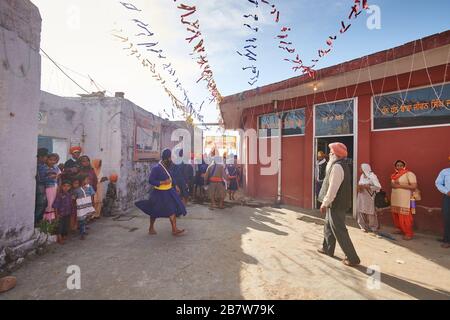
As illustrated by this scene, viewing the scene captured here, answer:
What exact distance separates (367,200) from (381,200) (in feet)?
1.03

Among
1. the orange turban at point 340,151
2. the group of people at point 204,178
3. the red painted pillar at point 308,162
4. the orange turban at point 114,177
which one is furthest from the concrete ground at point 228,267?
Answer: the red painted pillar at point 308,162

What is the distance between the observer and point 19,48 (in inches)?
147

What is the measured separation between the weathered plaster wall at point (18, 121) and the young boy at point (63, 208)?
639mm

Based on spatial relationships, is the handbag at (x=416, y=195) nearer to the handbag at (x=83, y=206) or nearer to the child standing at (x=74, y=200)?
the handbag at (x=83, y=206)

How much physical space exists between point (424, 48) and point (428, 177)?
276cm

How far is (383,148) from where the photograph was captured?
6551 millimetres

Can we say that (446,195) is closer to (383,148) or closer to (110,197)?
(383,148)

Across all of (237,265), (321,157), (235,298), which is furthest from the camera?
(321,157)

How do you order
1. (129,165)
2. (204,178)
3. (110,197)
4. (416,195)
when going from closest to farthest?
(416,195) → (110,197) → (129,165) → (204,178)

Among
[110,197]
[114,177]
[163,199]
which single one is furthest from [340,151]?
[110,197]

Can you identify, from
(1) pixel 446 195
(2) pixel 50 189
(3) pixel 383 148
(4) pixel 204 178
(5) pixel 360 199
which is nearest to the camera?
(2) pixel 50 189

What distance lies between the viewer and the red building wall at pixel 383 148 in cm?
564

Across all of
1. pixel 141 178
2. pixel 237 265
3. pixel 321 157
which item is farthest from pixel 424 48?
pixel 141 178

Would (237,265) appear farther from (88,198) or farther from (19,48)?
(19,48)
